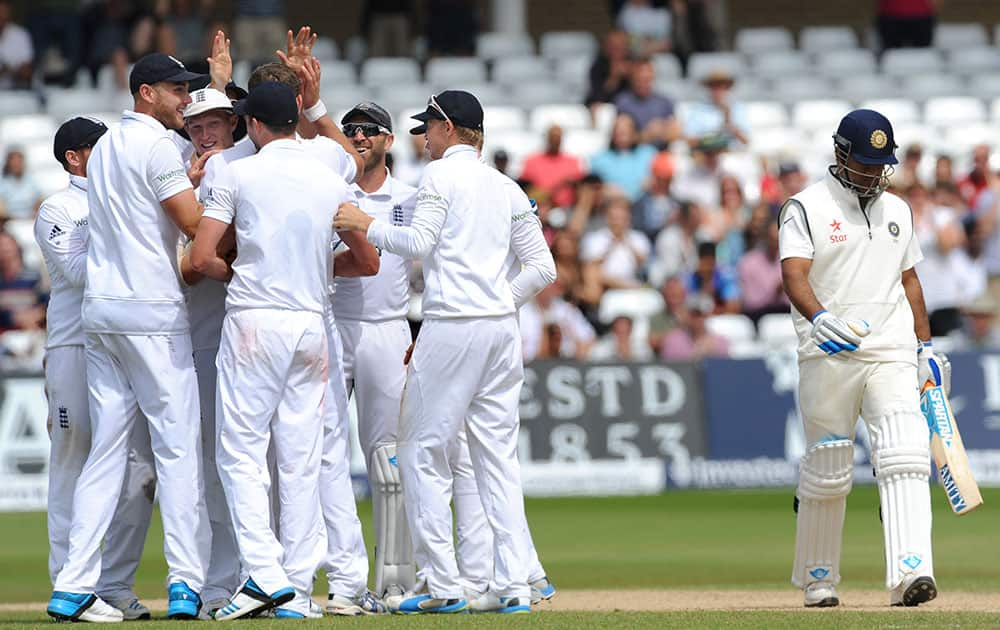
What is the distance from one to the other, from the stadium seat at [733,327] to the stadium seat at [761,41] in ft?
24.9

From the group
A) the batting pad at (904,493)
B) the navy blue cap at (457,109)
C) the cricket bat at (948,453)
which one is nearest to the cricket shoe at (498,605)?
the batting pad at (904,493)

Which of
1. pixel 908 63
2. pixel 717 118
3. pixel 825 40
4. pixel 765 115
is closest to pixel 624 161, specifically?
pixel 717 118

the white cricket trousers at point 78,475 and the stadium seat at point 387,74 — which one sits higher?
the stadium seat at point 387,74

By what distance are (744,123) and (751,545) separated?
30.0 feet

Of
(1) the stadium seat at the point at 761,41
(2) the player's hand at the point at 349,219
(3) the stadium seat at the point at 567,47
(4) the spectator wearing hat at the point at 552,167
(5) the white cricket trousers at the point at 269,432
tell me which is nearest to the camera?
(5) the white cricket trousers at the point at 269,432

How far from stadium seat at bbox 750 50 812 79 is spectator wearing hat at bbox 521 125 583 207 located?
512 cm

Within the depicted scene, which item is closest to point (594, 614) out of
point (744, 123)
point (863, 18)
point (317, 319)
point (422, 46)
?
point (317, 319)

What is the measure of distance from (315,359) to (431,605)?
4.22 feet

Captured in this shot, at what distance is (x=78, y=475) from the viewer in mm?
8953

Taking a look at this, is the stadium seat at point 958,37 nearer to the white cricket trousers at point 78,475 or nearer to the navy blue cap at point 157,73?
the navy blue cap at point 157,73

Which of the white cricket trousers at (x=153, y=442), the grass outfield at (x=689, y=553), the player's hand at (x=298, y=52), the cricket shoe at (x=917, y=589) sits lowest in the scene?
the grass outfield at (x=689, y=553)

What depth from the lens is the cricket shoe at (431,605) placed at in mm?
8586

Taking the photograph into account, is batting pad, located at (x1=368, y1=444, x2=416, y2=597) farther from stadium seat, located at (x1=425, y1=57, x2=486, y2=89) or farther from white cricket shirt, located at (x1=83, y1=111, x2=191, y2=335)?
stadium seat, located at (x1=425, y1=57, x2=486, y2=89)

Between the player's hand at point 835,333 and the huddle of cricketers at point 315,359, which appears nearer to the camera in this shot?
the huddle of cricketers at point 315,359
